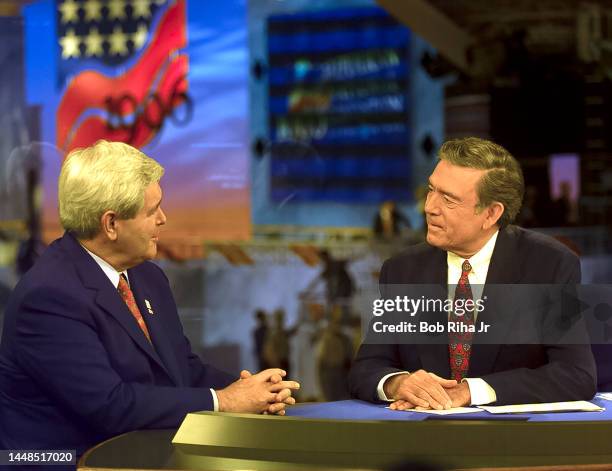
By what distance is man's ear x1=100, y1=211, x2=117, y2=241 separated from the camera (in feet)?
6.58

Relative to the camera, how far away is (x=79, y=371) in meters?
1.88

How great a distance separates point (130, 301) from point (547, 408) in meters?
0.80

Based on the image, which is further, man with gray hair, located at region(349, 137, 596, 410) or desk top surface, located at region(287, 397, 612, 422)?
man with gray hair, located at region(349, 137, 596, 410)

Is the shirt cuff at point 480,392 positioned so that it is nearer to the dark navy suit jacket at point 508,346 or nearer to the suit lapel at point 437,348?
the dark navy suit jacket at point 508,346

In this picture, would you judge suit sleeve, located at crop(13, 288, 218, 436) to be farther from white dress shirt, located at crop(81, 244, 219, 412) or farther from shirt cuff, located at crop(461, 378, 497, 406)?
shirt cuff, located at crop(461, 378, 497, 406)

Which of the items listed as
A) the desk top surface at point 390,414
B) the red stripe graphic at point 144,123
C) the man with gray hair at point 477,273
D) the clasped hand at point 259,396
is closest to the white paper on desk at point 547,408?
the desk top surface at point 390,414

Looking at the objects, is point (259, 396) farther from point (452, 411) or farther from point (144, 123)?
point (144, 123)

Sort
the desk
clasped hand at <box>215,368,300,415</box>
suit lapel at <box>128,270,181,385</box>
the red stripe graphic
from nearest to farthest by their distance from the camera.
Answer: the desk → clasped hand at <box>215,368,300,415</box> → suit lapel at <box>128,270,181,385</box> → the red stripe graphic

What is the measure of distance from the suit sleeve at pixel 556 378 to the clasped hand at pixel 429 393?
71mm

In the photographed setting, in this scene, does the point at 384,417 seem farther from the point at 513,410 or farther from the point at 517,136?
the point at 517,136

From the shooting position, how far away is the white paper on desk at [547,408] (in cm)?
193

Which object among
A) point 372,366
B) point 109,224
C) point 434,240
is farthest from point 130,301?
point 434,240

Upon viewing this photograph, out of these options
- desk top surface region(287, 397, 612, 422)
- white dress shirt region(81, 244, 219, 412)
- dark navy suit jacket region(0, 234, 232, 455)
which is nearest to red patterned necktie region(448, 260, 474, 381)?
desk top surface region(287, 397, 612, 422)

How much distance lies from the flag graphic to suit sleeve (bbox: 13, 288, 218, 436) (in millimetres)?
3780
